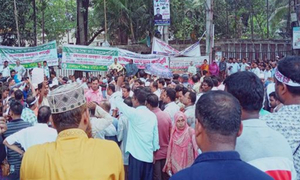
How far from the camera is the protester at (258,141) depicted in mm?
2283

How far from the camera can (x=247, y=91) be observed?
296 cm

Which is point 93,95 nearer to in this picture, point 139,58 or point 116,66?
point 116,66

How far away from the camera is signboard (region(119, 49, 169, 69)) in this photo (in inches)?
648

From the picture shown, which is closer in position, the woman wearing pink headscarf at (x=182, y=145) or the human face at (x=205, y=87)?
the woman wearing pink headscarf at (x=182, y=145)

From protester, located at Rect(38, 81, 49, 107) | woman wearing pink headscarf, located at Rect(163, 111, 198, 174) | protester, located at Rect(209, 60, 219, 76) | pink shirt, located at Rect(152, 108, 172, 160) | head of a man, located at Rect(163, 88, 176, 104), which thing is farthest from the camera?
protester, located at Rect(209, 60, 219, 76)

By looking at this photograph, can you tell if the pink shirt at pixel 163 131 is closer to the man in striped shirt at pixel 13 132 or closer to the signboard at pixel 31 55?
the man in striped shirt at pixel 13 132

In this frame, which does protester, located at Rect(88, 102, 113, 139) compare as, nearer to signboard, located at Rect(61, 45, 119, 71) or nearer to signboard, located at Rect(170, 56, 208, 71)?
signboard, located at Rect(61, 45, 119, 71)

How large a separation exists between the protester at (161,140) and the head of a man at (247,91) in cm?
307

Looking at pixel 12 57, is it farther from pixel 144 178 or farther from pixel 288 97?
pixel 288 97

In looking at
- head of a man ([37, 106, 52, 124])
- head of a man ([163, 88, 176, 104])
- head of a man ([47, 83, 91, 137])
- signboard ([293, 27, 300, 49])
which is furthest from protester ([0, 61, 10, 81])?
head of a man ([47, 83, 91, 137])

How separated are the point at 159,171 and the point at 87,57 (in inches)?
409

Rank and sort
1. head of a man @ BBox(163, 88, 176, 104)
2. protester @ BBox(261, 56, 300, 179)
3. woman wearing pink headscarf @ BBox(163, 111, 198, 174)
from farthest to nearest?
head of a man @ BBox(163, 88, 176, 104), woman wearing pink headscarf @ BBox(163, 111, 198, 174), protester @ BBox(261, 56, 300, 179)

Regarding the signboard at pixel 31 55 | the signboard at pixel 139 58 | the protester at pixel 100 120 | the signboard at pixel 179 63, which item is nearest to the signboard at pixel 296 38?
the signboard at pixel 179 63

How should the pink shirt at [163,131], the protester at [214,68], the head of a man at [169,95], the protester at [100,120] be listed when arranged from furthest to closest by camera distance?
1. the protester at [214,68]
2. the head of a man at [169,95]
3. the pink shirt at [163,131]
4. the protester at [100,120]
